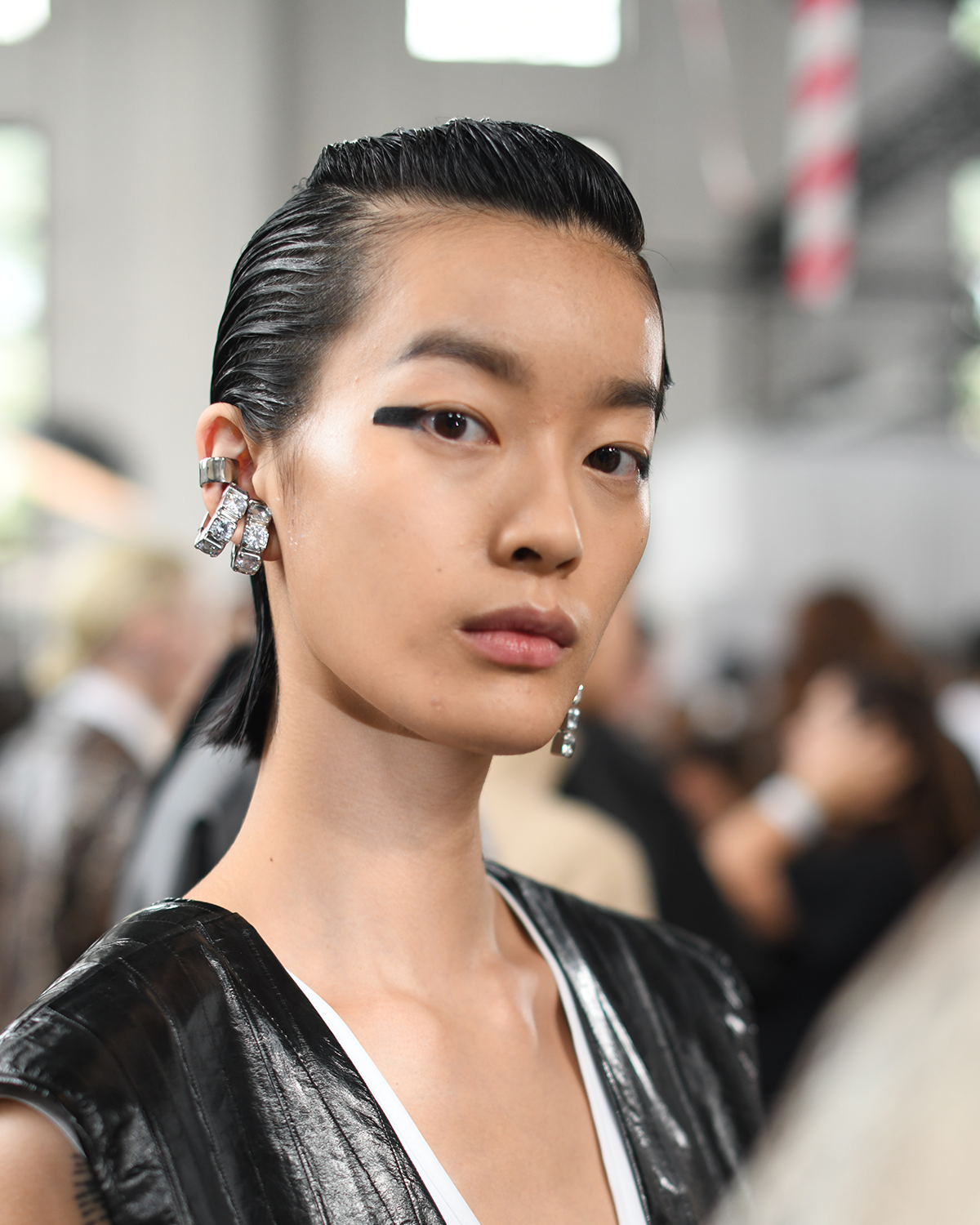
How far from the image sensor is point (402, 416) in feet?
2.15

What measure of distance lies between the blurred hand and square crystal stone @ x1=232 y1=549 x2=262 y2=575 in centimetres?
166

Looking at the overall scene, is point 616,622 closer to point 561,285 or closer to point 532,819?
point 532,819

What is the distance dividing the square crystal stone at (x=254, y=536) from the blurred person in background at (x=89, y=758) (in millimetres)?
1144

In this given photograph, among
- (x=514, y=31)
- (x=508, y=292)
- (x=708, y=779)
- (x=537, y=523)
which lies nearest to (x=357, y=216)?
(x=508, y=292)

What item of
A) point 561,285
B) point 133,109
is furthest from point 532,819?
point 133,109

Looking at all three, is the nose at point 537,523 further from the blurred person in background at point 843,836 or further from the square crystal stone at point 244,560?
the blurred person in background at point 843,836

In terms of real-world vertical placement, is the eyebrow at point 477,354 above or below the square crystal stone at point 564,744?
above

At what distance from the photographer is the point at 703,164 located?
370 inches

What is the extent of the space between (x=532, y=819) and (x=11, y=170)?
7054 mm

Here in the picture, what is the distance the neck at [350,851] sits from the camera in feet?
2.36

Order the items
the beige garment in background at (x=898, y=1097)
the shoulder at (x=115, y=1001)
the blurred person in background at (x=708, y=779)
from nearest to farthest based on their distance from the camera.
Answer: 1. the beige garment in background at (x=898, y=1097)
2. the shoulder at (x=115, y=1001)
3. the blurred person in background at (x=708, y=779)

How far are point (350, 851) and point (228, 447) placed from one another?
263 mm

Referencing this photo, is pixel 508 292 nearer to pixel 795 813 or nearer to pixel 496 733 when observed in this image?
pixel 496 733

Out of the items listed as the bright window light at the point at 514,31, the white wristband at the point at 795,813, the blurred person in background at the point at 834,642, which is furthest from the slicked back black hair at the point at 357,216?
the bright window light at the point at 514,31
